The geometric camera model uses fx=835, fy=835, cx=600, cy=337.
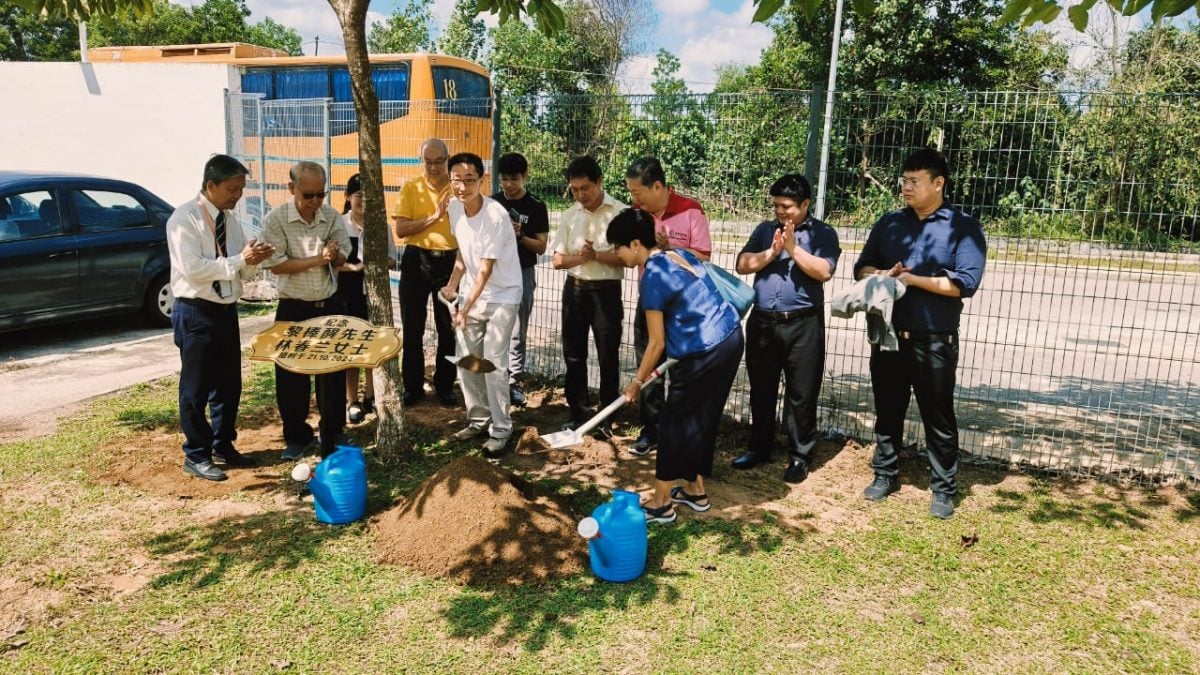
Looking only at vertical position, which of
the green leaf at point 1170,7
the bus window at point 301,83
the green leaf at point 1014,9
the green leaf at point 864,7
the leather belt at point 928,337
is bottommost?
the leather belt at point 928,337

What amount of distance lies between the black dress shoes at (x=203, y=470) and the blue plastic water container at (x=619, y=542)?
251 centimetres

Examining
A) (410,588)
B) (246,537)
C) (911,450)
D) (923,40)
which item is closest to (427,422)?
(246,537)

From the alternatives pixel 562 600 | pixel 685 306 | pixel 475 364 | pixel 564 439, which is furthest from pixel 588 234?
pixel 562 600

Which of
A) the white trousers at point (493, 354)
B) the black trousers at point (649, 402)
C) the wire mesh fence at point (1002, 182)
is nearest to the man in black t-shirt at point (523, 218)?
the wire mesh fence at point (1002, 182)

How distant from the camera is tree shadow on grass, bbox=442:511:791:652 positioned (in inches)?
139

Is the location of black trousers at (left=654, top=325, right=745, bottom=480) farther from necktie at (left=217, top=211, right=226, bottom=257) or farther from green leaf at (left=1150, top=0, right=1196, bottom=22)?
necktie at (left=217, top=211, right=226, bottom=257)

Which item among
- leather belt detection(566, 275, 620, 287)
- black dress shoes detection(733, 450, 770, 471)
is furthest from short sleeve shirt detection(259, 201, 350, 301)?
black dress shoes detection(733, 450, 770, 471)

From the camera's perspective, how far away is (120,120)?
15797mm

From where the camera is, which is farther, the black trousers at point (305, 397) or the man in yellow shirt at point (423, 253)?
the man in yellow shirt at point (423, 253)

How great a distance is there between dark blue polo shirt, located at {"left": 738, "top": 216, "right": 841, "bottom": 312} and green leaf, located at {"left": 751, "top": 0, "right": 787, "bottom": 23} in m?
1.46

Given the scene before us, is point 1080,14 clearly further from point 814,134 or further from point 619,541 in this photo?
point 619,541

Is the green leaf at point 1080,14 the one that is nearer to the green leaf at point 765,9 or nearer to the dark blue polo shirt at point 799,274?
the green leaf at point 765,9

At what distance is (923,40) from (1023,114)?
17608 millimetres

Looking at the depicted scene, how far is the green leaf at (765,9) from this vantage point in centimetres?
393
